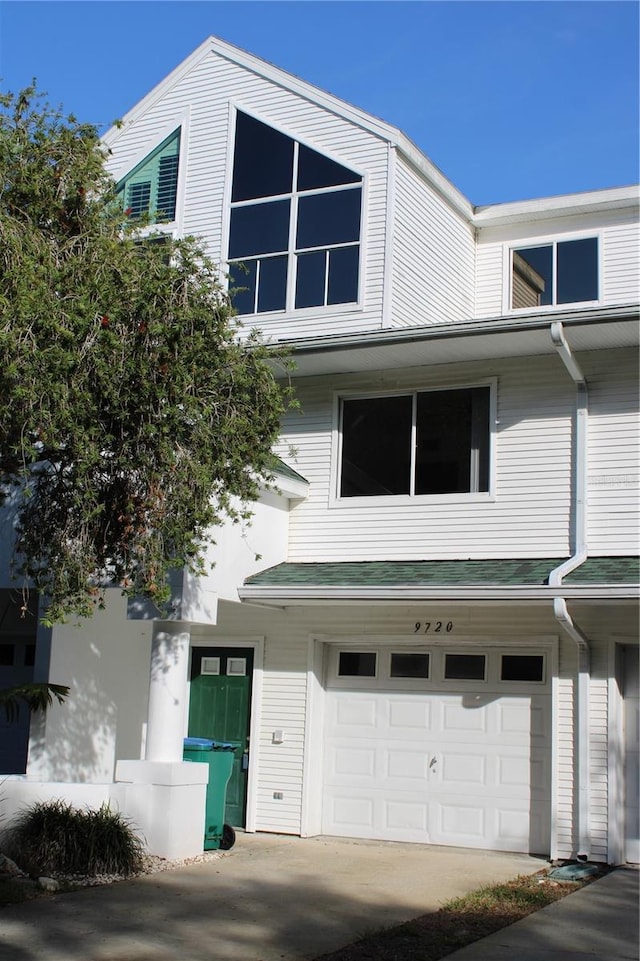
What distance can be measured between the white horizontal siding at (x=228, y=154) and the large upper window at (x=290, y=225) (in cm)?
19

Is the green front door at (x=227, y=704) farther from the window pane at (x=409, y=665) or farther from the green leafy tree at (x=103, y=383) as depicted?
the green leafy tree at (x=103, y=383)

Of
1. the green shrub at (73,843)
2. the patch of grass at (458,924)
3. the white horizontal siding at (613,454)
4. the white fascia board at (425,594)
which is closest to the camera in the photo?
the patch of grass at (458,924)

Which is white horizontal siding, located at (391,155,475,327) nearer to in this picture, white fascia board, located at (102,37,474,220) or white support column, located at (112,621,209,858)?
white fascia board, located at (102,37,474,220)

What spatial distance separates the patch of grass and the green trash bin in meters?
3.24

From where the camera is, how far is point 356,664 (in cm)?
1405

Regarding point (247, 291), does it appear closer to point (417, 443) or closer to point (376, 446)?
point (376, 446)

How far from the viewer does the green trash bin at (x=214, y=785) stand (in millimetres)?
11922

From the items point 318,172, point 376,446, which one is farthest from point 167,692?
point 318,172

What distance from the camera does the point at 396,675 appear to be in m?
13.7

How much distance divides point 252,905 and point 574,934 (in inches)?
106

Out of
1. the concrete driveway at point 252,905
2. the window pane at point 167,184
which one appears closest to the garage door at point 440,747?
the concrete driveway at point 252,905

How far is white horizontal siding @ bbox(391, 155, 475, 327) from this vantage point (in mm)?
15328

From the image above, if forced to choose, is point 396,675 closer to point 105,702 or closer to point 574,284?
point 105,702

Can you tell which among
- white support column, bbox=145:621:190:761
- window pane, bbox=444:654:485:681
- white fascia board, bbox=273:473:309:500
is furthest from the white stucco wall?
window pane, bbox=444:654:485:681
